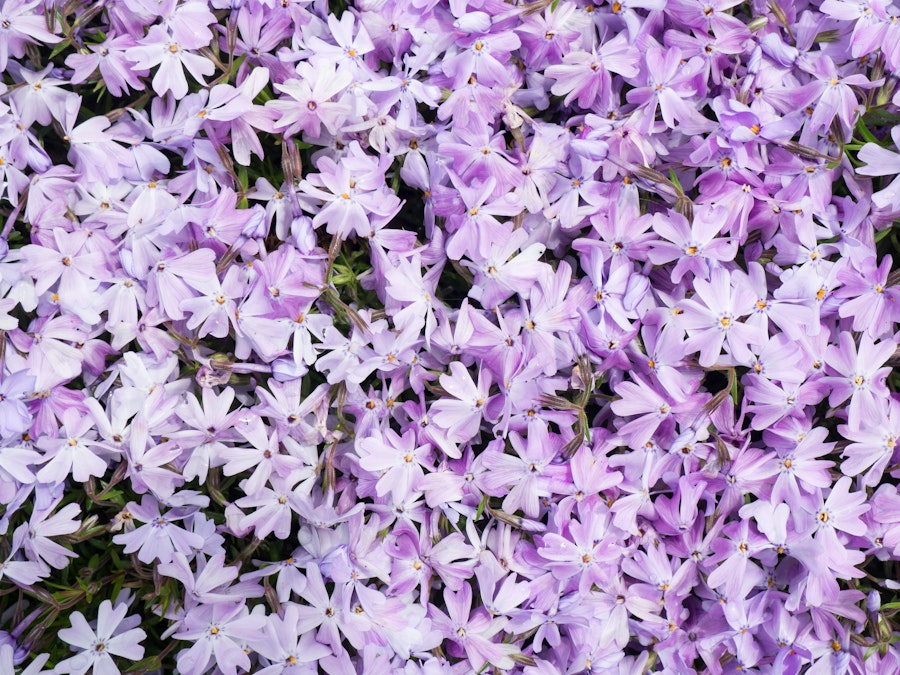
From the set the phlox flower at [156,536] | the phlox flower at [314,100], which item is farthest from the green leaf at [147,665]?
the phlox flower at [314,100]

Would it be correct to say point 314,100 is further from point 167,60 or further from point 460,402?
point 460,402

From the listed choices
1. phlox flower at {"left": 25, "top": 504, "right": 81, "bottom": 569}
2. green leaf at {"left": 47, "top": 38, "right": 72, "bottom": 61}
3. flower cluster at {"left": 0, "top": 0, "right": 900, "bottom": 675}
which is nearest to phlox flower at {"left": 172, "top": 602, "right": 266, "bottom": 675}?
flower cluster at {"left": 0, "top": 0, "right": 900, "bottom": 675}

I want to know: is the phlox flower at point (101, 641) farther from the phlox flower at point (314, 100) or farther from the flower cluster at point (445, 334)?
the phlox flower at point (314, 100)

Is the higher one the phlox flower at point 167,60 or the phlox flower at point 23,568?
the phlox flower at point 167,60

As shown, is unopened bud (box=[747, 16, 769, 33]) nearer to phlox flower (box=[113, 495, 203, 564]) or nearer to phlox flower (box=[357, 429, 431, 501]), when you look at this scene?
phlox flower (box=[357, 429, 431, 501])

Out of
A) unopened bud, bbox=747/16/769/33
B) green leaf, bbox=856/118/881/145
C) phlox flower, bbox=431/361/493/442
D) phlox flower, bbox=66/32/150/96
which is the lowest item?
phlox flower, bbox=431/361/493/442

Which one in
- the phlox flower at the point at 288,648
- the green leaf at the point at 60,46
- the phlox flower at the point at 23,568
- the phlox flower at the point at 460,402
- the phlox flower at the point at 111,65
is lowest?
the phlox flower at the point at 288,648

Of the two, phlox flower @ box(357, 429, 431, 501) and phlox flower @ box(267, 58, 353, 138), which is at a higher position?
phlox flower @ box(267, 58, 353, 138)

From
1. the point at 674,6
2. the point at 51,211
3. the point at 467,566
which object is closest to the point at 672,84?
the point at 674,6

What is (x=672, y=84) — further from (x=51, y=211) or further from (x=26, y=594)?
(x=26, y=594)
